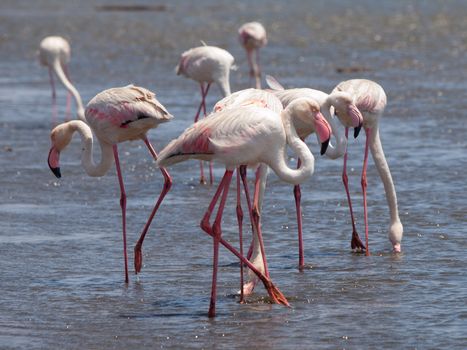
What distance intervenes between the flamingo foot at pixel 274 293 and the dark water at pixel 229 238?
3.3 inches

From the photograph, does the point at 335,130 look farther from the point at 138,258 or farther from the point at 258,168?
the point at 138,258

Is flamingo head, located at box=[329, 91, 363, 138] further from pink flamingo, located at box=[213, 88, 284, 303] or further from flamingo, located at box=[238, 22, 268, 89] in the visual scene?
flamingo, located at box=[238, 22, 268, 89]

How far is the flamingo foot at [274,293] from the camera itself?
6.66 metres

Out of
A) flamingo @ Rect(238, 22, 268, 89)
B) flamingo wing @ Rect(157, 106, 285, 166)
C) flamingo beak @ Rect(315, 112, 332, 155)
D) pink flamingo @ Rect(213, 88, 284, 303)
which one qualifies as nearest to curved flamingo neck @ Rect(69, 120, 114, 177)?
pink flamingo @ Rect(213, 88, 284, 303)

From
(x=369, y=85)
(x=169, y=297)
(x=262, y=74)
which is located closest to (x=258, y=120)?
(x=169, y=297)

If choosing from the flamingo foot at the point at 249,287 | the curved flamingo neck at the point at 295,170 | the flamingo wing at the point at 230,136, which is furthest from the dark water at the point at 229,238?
the flamingo wing at the point at 230,136

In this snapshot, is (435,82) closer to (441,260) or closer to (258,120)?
(441,260)

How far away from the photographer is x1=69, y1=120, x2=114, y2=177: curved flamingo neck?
24.7 ft

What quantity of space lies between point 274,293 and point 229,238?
1.82 meters

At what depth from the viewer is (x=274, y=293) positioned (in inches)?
263

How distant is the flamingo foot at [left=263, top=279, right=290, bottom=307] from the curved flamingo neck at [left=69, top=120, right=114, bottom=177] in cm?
159

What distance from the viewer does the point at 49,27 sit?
2647 centimetres

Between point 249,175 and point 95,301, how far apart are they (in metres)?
4.09

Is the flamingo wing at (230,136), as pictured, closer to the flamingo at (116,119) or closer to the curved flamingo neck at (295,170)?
the curved flamingo neck at (295,170)
